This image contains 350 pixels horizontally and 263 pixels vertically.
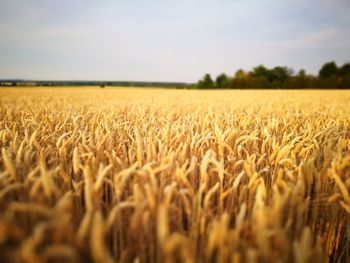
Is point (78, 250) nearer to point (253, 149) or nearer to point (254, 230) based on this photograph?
point (254, 230)

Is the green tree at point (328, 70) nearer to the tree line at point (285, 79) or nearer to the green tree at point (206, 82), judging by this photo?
the tree line at point (285, 79)

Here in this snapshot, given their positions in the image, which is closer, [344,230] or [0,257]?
[0,257]

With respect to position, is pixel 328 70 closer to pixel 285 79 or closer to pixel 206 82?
pixel 285 79

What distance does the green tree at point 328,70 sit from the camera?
55.3m

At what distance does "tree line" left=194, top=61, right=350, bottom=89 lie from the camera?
4409cm

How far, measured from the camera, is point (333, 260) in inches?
62.5

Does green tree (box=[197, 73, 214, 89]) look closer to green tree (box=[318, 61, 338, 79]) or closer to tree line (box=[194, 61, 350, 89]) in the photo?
tree line (box=[194, 61, 350, 89])

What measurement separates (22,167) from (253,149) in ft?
6.11

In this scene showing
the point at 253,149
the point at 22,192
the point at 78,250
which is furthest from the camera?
the point at 253,149

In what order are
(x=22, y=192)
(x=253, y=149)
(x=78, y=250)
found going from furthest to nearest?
(x=253, y=149) < (x=22, y=192) < (x=78, y=250)

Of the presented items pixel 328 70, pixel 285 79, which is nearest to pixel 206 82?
pixel 285 79

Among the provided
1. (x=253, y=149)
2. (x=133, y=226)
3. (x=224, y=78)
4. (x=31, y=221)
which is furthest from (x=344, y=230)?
(x=224, y=78)

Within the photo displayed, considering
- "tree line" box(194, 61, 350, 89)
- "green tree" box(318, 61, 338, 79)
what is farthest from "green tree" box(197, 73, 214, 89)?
"green tree" box(318, 61, 338, 79)

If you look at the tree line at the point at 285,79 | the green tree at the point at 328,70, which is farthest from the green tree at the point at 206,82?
the green tree at the point at 328,70
